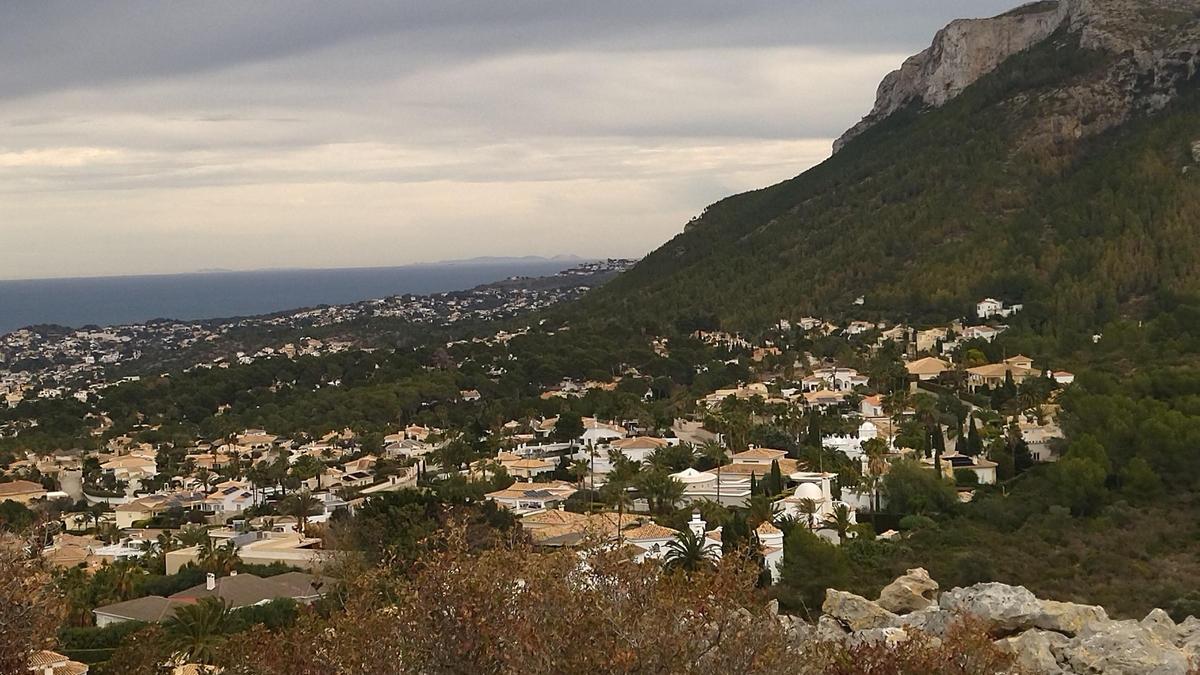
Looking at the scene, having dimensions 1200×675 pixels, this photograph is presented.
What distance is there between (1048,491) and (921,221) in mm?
54223

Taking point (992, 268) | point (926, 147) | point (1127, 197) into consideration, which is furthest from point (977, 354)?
point (926, 147)

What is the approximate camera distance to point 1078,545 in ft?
102

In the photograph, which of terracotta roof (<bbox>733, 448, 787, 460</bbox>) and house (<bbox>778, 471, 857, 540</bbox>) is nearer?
house (<bbox>778, 471, 857, 540</bbox>)

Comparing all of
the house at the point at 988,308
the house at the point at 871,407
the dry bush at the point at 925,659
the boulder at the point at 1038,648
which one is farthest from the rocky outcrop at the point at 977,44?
the dry bush at the point at 925,659

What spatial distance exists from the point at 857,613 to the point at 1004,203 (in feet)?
226

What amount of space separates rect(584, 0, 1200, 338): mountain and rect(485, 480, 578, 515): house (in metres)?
31.0

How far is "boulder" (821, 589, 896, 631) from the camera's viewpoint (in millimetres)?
22625

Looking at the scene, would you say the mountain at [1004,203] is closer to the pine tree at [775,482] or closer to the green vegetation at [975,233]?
the green vegetation at [975,233]

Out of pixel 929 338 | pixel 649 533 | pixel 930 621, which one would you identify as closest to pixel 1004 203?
pixel 929 338

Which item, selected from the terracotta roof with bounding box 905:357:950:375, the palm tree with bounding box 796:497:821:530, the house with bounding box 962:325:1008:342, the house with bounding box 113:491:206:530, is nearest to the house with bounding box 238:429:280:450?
the house with bounding box 113:491:206:530

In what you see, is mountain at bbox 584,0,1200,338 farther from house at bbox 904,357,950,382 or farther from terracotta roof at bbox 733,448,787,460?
terracotta roof at bbox 733,448,787,460

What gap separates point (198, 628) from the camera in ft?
74.8

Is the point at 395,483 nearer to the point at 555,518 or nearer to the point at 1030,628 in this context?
the point at 555,518

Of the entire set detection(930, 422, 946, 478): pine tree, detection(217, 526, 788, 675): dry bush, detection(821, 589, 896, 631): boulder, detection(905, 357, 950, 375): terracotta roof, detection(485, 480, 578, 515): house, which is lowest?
detection(485, 480, 578, 515): house
